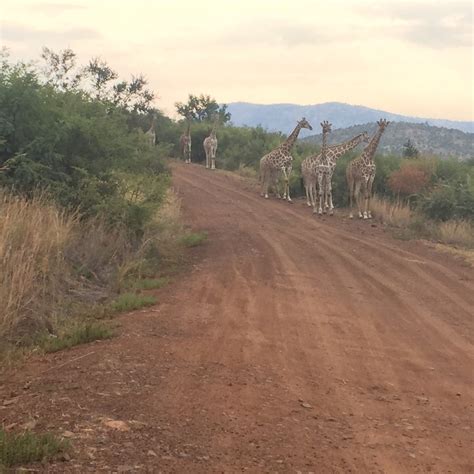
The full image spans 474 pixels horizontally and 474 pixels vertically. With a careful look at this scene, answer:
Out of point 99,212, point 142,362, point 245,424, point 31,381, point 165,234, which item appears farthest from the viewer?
point 165,234

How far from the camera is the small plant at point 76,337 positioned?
22.4ft

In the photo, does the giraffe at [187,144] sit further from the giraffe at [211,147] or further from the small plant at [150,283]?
the small plant at [150,283]

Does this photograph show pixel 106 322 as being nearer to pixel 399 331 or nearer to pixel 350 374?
pixel 350 374

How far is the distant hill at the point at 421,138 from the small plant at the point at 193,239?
4350 cm

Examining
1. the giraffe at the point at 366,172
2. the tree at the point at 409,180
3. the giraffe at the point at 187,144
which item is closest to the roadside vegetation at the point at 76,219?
the giraffe at the point at 366,172

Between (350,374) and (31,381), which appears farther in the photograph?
(350,374)

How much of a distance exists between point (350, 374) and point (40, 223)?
478cm

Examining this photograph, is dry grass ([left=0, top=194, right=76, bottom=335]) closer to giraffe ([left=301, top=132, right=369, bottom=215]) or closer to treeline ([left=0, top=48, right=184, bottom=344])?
treeline ([left=0, top=48, right=184, bottom=344])

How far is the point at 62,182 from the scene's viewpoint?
11336 mm

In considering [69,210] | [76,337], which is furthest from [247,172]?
[76,337]

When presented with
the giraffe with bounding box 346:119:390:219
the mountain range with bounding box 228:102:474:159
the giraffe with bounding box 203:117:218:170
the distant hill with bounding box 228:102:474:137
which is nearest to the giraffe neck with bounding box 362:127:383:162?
the giraffe with bounding box 346:119:390:219

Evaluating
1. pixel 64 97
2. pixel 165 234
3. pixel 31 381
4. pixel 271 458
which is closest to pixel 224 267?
pixel 165 234

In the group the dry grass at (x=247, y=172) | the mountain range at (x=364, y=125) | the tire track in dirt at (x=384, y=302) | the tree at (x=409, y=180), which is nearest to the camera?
the tire track in dirt at (x=384, y=302)

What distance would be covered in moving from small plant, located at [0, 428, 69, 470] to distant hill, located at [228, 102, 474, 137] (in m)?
124
